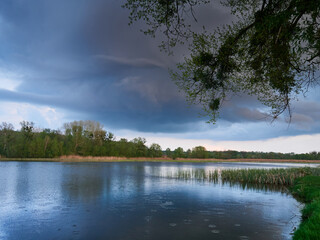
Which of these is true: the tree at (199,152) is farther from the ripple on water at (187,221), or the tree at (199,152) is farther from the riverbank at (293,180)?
the ripple on water at (187,221)

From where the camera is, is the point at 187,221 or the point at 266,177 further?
the point at 266,177

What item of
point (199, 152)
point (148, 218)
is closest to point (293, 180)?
point (148, 218)

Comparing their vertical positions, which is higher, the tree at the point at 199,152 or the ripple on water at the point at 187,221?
the tree at the point at 199,152

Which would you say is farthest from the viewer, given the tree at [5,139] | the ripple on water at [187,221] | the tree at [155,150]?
the tree at [155,150]

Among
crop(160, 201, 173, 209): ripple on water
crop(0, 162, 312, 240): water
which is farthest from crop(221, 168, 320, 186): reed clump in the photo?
crop(160, 201, 173, 209): ripple on water

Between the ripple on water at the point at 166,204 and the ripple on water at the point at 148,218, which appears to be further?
the ripple on water at the point at 166,204

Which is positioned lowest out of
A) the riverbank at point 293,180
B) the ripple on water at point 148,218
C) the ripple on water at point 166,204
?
the ripple on water at point 166,204

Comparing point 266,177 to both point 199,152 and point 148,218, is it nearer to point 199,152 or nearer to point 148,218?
point 148,218

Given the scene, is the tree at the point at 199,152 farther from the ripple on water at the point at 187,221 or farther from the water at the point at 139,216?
the ripple on water at the point at 187,221

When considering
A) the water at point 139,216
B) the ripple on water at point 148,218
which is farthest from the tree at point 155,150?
the ripple on water at point 148,218

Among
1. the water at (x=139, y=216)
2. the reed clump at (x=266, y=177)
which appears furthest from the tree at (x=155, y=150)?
the water at (x=139, y=216)

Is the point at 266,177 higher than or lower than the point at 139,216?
higher

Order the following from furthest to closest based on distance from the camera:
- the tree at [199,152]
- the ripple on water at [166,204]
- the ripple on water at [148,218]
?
the tree at [199,152] < the ripple on water at [166,204] < the ripple on water at [148,218]

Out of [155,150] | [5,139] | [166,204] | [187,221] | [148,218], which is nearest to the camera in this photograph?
[187,221]
